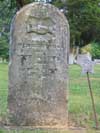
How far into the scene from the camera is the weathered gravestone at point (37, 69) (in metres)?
9.38

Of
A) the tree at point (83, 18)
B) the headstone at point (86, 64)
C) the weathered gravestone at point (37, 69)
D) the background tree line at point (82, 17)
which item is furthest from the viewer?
the tree at point (83, 18)

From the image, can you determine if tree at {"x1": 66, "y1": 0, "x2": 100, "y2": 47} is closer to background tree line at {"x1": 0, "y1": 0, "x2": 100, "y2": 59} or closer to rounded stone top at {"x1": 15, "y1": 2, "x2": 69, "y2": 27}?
background tree line at {"x1": 0, "y1": 0, "x2": 100, "y2": 59}

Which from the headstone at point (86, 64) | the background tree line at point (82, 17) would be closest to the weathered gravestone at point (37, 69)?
the headstone at point (86, 64)

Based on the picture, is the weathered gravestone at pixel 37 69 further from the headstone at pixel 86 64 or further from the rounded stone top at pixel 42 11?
the headstone at pixel 86 64

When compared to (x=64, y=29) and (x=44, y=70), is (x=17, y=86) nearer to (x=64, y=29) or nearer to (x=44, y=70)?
(x=44, y=70)

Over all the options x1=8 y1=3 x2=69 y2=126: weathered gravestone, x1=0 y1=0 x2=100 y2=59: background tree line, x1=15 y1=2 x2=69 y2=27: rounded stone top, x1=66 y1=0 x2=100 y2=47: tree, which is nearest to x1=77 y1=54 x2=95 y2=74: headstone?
x1=8 y1=3 x2=69 y2=126: weathered gravestone

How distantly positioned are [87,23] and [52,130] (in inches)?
1720

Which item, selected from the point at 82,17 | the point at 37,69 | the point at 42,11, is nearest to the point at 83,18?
the point at 82,17

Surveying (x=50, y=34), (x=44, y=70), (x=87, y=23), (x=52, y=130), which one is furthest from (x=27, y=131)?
(x=87, y=23)

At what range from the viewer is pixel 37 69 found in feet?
30.8

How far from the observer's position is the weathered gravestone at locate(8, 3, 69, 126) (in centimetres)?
938

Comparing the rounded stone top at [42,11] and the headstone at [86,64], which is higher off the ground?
the rounded stone top at [42,11]

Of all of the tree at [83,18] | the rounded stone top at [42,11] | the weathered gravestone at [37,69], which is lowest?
the weathered gravestone at [37,69]

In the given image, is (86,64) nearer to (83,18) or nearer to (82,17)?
(82,17)
